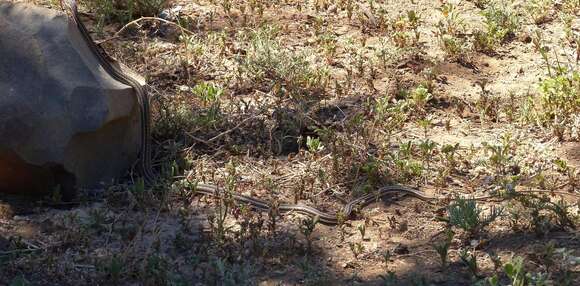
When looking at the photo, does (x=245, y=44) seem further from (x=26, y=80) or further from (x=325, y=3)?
(x=26, y=80)

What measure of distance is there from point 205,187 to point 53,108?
3.65 feet

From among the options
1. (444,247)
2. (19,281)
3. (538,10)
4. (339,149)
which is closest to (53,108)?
(19,281)

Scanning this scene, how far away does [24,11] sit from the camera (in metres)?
6.14

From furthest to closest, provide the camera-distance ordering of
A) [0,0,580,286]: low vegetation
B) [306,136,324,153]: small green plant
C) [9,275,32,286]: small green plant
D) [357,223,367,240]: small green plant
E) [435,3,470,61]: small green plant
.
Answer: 1. [435,3,470,61]: small green plant
2. [306,136,324,153]: small green plant
3. [357,223,367,240]: small green plant
4. [0,0,580,286]: low vegetation
5. [9,275,32,286]: small green plant

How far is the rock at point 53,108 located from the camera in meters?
5.80

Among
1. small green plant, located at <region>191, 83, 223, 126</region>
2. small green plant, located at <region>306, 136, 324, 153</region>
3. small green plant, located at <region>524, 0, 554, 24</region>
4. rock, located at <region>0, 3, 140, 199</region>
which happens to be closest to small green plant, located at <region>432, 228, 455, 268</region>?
small green plant, located at <region>306, 136, 324, 153</region>

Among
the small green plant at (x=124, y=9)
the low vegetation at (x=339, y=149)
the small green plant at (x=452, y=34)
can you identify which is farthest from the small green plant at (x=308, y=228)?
the small green plant at (x=124, y=9)

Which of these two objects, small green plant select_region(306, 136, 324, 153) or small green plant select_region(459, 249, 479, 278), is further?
small green plant select_region(306, 136, 324, 153)

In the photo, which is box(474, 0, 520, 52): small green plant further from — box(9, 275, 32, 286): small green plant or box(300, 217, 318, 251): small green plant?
box(9, 275, 32, 286): small green plant

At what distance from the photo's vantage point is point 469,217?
18.0ft

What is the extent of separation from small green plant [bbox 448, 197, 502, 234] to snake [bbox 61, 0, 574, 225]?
374 mm

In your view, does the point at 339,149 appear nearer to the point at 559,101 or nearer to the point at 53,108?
the point at 559,101

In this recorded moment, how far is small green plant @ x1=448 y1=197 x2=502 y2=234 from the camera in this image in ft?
18.0

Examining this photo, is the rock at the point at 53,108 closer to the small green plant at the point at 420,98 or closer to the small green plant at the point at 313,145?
the small green plant at the point at 313,145
